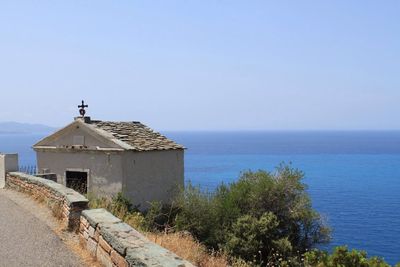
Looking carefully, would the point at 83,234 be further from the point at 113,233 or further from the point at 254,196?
the point at 254,196

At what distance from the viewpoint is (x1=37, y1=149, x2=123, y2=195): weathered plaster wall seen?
66.1 ft

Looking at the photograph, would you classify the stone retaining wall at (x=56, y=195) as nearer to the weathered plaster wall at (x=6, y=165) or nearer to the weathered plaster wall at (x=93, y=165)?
the weathered plaster wall at (x=6, y=165)

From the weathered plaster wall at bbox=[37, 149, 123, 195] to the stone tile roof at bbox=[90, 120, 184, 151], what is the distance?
113cm

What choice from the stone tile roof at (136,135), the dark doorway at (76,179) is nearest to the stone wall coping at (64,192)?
the dark doorway at (76,179)

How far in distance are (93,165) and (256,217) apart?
7778 mm

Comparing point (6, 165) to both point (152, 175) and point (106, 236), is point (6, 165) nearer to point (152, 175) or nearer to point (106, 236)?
point (152, 175)

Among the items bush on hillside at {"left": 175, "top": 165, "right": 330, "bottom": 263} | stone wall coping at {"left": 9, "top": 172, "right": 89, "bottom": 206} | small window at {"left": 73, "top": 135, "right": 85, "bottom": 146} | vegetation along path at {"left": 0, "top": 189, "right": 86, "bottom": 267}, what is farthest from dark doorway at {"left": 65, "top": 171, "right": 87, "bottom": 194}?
vegetation along path at {"left": 0, "top": 189, "right": 86, "bottom": 267}

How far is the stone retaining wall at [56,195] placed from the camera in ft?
29.7

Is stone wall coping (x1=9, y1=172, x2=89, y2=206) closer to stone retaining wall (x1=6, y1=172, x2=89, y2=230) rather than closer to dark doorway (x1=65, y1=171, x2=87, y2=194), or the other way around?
stone retaining wall (x1=6, y1=172, x2=89, y2=230)

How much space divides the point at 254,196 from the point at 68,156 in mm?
8903

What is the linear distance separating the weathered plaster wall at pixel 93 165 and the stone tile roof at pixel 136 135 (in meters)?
1.13

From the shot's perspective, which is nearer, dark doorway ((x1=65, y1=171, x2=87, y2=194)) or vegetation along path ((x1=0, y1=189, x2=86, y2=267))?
vegetation along path ((x1=0, y1=189, x2=86, y2=267))

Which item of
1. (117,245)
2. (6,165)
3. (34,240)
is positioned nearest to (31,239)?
(34,240)

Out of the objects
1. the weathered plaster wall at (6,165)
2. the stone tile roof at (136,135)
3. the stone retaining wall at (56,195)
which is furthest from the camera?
the stone tile roof at (136,135)
